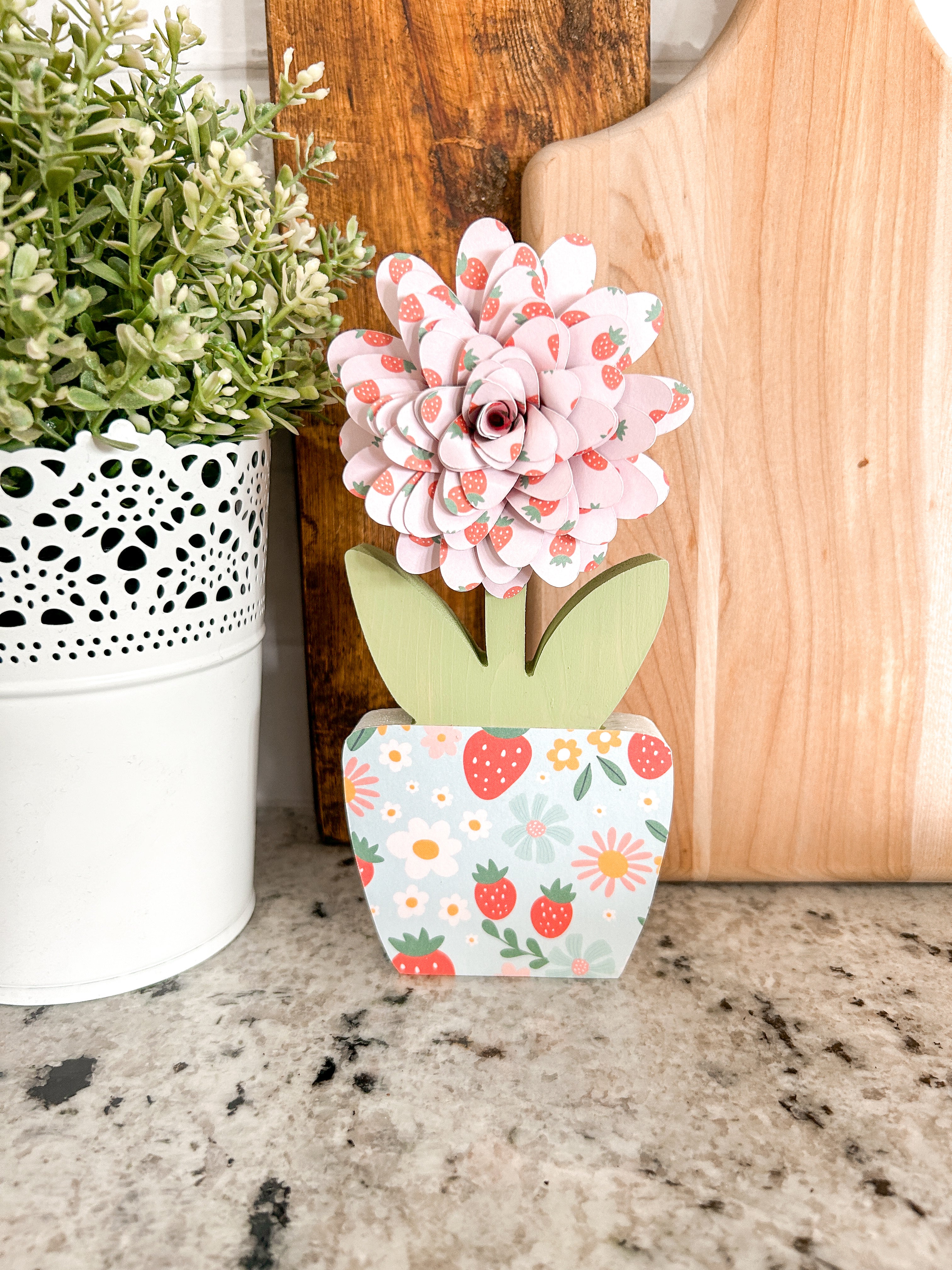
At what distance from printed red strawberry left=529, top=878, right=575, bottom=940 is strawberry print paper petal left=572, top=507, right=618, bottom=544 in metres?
0.20

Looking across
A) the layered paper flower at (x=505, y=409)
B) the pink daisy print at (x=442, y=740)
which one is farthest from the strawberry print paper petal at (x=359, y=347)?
the pink daisy print at (x=442, y=740)

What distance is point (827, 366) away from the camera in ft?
1.97

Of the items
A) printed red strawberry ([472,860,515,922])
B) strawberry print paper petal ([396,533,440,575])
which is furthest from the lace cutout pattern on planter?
printed red strawberry ([472,860,515,922])

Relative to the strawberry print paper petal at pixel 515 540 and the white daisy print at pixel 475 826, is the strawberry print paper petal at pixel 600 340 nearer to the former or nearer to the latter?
the strawberry print paper petal at pixel 515 540

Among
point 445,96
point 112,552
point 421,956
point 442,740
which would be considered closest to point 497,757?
point 442,740

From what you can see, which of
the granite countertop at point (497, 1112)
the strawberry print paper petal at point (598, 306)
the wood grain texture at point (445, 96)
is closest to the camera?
the granite countertop at point (497, 1112)

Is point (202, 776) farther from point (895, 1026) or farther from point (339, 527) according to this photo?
point (895, 1026)

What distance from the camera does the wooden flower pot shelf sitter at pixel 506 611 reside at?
0.47 metres

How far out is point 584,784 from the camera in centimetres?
53

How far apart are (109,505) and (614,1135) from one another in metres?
0.39

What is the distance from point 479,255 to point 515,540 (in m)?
0.15

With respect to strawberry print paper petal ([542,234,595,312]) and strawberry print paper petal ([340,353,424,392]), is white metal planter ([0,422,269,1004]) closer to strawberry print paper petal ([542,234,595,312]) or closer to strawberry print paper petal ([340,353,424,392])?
strawberry print paper petal ([340,353,424,392])

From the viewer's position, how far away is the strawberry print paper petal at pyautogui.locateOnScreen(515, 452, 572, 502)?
47 centimetres

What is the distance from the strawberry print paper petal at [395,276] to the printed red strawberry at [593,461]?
0.38 feet
